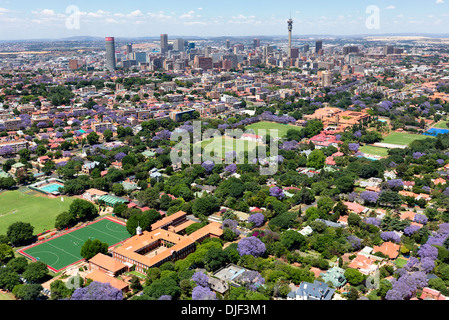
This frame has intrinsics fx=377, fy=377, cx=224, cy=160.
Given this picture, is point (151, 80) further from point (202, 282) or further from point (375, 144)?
point (202, 282)

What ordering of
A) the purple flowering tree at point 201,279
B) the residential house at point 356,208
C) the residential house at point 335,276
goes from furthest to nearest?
the residential house at point 356,208 → the residential house at point 335,276 → the purple flowering tree at point 201,279

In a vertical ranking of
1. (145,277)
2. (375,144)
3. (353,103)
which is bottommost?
(145,277)

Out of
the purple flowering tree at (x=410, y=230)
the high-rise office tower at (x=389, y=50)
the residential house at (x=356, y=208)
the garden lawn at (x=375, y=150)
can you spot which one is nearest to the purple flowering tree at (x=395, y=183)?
the residential house at (x=356, y=208)

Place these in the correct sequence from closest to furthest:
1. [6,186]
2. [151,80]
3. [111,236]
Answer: [111,236], [6,186], [151,80]

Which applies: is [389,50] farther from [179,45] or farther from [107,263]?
[107,263]

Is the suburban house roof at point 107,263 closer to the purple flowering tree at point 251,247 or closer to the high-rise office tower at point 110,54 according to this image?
the purple flowering tree at point 251,247

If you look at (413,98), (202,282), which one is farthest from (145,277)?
(413,98)

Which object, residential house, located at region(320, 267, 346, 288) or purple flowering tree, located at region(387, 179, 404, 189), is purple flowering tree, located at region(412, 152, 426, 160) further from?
residential house, located at region(320, 267, 346, 288)

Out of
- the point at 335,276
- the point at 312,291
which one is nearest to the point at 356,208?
the point at 335,276
